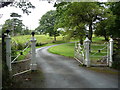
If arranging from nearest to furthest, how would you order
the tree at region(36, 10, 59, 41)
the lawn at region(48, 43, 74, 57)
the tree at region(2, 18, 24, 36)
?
the tree at region(2, 18, 24, 36) < the lawn at region(48, 43, 74, 57) < the tree at region(36, 10, 59, 41)

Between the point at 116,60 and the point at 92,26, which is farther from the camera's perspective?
the point at 92,26

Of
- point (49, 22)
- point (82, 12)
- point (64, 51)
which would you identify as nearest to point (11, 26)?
point (64, 51)

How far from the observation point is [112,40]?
284 inches

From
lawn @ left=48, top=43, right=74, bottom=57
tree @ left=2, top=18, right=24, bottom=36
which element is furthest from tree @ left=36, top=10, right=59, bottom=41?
lawn @ left=48, top=43, right=74, bottom=57

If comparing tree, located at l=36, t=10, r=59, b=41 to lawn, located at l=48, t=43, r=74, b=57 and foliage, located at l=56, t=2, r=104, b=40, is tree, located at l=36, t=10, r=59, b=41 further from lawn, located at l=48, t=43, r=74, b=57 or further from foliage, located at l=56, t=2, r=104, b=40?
foliage, located at l=56, t=2, r=104, b=40

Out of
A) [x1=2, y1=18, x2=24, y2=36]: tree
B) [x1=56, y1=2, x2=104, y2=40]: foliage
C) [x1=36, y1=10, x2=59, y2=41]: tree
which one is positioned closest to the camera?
[x1=2, y1=18, x2=24, y2=36]: tree

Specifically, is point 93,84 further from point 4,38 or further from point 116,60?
point 4,38

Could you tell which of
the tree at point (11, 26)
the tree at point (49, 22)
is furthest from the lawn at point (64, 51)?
the tree at point (49, 22)

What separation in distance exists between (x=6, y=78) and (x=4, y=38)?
2.19 meters

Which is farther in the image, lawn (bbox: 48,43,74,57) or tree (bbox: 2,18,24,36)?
lawn (bbox: 48,43,74,57)

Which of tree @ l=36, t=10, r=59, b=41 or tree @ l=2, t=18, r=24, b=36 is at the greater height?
tree @ l=36, t=10, r=59, b=41

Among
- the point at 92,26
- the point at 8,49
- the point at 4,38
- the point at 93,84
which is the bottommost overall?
the point at 93,84

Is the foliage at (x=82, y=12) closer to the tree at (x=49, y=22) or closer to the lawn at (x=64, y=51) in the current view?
the lawn at (x=64, y=51)

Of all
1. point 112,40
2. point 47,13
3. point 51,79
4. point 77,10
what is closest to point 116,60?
point 112,40
